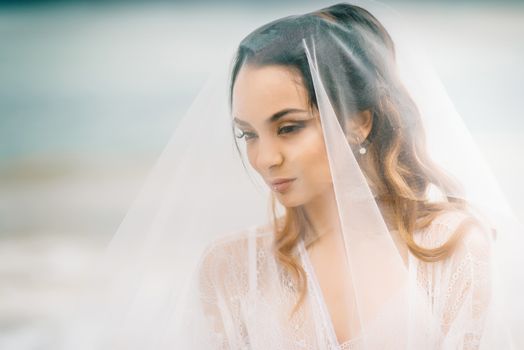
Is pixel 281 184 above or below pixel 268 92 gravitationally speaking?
below

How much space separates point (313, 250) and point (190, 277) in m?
0.22

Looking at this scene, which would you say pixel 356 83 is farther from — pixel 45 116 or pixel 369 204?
pixel 45 116

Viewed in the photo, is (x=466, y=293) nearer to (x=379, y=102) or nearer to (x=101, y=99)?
(x=379, y=102)

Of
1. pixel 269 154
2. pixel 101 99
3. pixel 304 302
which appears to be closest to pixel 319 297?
pixel 304 302

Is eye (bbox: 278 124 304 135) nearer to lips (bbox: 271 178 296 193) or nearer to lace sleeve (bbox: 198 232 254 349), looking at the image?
lips (bbox: 271 178 296 193)

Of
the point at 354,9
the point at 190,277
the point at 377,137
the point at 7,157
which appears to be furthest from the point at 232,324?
the point at 7,157

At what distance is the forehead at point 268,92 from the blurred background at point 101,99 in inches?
13.3

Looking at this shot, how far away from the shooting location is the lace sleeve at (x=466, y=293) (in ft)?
3.14

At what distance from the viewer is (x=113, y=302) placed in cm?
109

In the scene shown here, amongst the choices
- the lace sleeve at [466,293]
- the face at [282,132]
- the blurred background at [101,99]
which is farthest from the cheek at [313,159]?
the blurred background at [101,99]

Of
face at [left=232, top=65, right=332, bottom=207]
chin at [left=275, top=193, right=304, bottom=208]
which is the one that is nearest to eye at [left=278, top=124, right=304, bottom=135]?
face at [left=232, top=65, right=332, bottom=207]

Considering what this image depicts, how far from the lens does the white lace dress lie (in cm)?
96

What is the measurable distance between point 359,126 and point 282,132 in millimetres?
122

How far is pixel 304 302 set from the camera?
1053 millimetres
